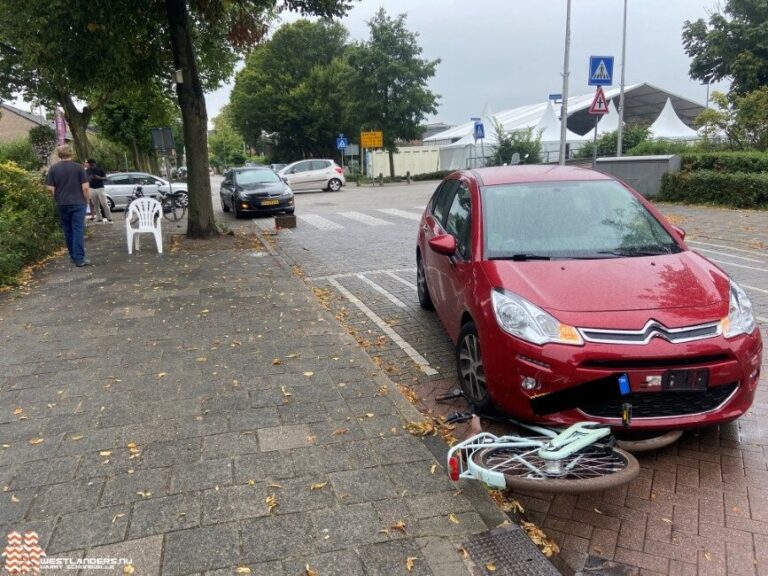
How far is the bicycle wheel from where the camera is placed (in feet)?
9.14

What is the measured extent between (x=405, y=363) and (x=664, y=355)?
2418mm

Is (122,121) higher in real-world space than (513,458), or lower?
higher

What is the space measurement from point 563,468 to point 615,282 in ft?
4.15

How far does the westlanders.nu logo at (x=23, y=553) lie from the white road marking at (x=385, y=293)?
465 cm

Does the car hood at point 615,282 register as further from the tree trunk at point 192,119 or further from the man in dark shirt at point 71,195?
the tree trunk at point 192,119

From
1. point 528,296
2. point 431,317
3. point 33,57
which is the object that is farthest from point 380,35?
point 528,296

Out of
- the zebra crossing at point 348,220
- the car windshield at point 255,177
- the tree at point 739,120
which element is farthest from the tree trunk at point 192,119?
the tree at point 739,120

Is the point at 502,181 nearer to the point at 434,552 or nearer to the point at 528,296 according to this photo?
the point at 528,296

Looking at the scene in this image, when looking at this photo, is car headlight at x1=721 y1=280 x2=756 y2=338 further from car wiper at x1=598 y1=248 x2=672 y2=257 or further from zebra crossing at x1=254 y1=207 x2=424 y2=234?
zebra crossing at x1=254 y1=207 x2=424 y2=234

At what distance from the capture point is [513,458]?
3057 millimetres

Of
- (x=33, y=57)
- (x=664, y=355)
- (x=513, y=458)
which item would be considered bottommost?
(x=513, y=458)

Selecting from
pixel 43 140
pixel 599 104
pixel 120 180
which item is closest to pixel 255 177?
pixel 120 180

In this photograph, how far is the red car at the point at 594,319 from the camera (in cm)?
320

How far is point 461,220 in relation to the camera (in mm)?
4898
